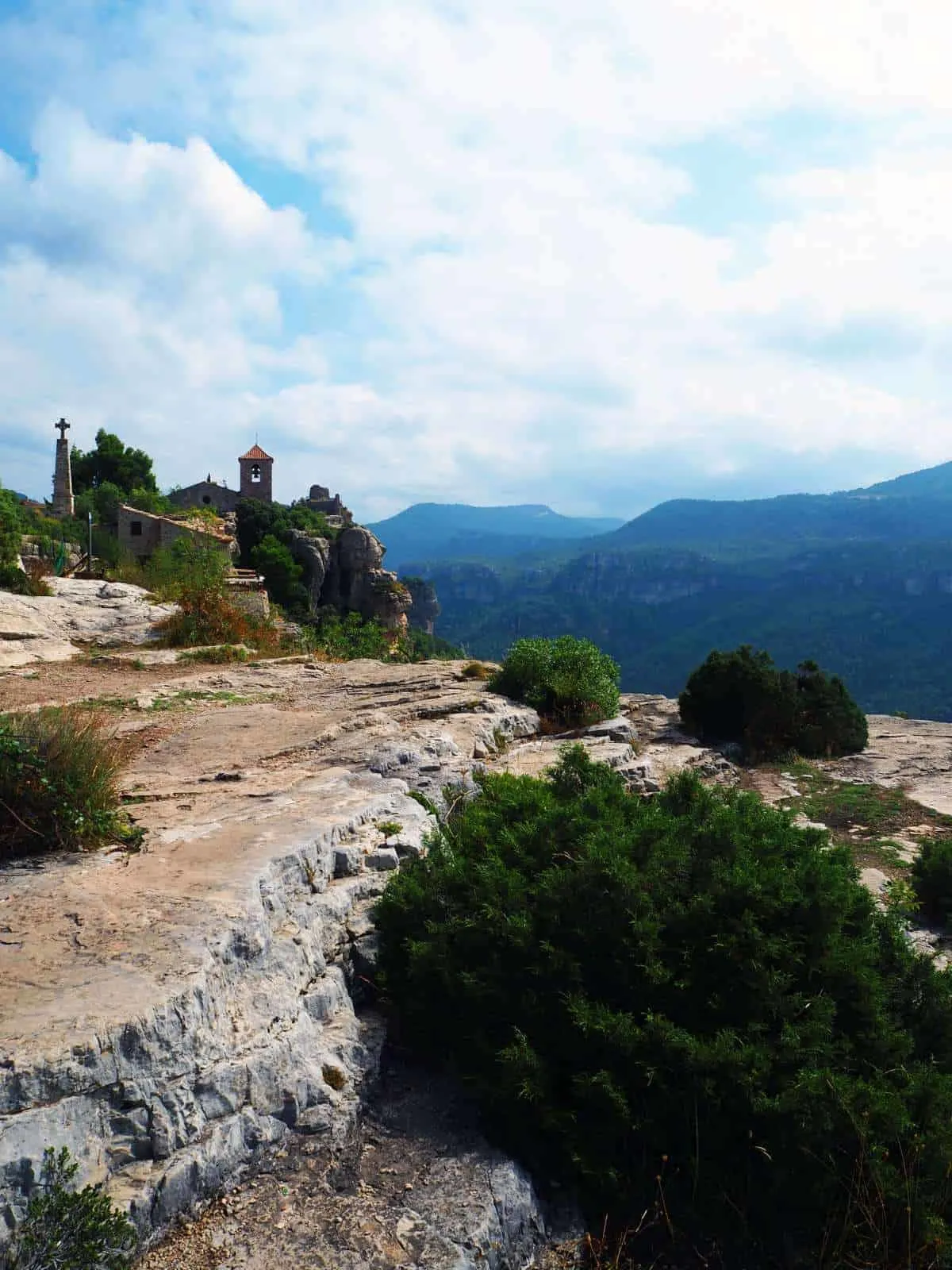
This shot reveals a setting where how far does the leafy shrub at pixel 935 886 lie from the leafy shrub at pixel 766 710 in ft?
16.1

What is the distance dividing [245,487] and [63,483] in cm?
2671

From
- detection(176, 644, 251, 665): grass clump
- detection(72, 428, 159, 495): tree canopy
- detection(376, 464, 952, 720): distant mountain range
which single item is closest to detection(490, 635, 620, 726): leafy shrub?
detection(176, 644, 251, 665): grass clump

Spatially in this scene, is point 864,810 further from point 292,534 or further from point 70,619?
point 292,534

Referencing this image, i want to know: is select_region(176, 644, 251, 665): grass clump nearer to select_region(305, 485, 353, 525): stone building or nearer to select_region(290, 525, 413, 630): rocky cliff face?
select_region(290, 525, 413, 630): rocky cliff face

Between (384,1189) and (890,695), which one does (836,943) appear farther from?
(890,695)

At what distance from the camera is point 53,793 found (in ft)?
15.5

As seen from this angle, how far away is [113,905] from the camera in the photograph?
397cm

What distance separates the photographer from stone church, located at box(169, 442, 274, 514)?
225 ft

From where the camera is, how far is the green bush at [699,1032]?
3.37 meters

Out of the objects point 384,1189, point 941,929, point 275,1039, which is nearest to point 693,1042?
point 384,1189

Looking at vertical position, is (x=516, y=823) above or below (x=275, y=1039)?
above

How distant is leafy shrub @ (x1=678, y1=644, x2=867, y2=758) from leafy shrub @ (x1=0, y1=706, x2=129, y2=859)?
9.03m

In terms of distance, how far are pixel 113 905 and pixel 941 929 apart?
→ 5.87 metres

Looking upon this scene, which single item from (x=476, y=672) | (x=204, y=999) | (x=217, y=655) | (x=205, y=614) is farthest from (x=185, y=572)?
(x=204, y=999)
